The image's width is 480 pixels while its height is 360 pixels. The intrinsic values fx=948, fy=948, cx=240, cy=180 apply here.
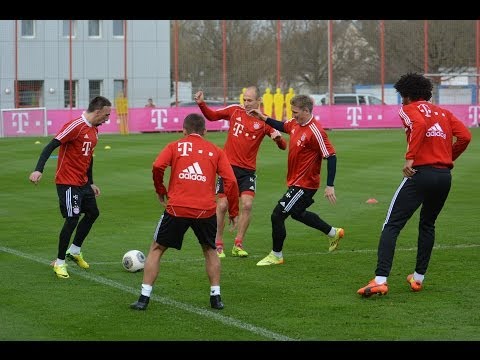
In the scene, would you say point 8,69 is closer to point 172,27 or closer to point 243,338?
point 172,27

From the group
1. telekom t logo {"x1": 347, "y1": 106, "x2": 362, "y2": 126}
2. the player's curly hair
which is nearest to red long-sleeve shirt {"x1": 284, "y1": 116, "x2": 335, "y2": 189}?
the player's curly hair

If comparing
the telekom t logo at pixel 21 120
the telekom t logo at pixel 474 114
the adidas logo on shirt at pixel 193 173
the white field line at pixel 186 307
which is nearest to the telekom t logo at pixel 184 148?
the adidas logo on shirt at pixel 193 173

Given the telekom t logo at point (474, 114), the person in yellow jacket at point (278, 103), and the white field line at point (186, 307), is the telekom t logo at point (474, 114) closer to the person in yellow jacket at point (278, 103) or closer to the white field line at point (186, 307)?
the person in yellow jacket at point (278, 103)

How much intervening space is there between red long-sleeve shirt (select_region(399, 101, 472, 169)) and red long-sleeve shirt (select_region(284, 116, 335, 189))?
1724 mm

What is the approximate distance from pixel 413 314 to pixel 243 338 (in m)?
1.75

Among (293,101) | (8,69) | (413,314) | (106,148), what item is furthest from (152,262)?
(8,69)

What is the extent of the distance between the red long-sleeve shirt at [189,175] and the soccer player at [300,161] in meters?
2.41

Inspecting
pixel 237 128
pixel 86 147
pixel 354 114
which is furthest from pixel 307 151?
pixel 354 114

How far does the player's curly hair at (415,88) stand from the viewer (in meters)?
9.30

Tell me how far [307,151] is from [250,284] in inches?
75.9

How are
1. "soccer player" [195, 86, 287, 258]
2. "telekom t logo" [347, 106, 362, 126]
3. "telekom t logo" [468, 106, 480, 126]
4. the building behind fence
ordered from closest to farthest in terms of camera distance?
"soccer player" [195, 86, 287, 258] < "telekom t logo" [347, 106, 362, 126] < "telekom t logo" [468, 106, 480, 126] < the building behind fence

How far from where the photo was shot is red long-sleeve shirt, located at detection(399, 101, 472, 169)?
29.7 ft

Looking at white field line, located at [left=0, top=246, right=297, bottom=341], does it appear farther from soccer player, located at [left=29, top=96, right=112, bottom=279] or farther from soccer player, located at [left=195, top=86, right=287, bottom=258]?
soccer player, located at [left=195, top=86, right=287, bottom=258]

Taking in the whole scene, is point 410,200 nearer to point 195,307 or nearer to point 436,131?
point 436,131
